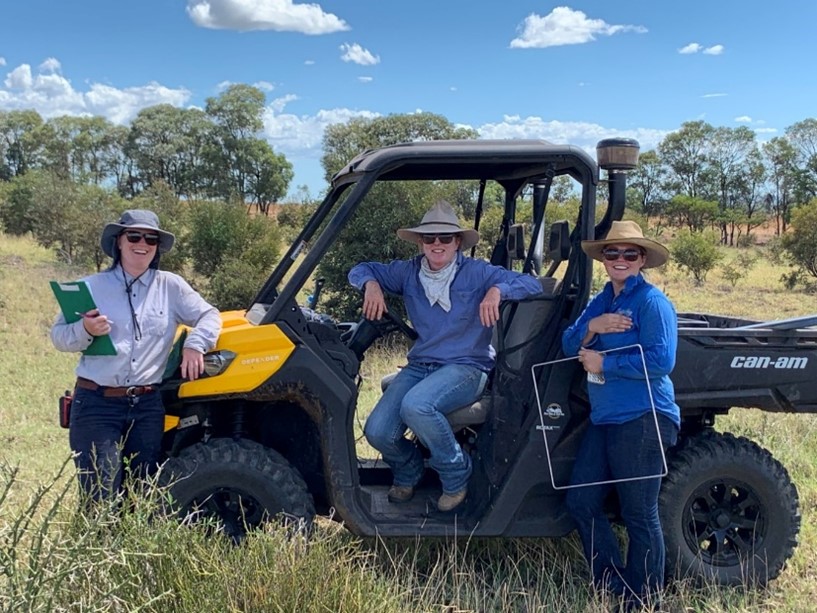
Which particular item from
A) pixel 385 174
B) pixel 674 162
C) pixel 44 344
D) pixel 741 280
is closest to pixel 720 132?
pixel 674 162

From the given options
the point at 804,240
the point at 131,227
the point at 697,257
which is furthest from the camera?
the point at 697,257

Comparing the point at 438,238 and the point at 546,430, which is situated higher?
the point at 438,238

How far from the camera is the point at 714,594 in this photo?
3.83 metres

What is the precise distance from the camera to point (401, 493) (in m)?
4.14

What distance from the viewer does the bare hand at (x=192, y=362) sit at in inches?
144

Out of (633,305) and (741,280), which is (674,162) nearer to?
(741,280)

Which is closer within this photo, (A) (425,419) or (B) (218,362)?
(B) (218,362)

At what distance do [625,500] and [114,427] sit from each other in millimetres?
2398

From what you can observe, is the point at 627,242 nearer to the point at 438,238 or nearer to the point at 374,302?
the point at 438,238

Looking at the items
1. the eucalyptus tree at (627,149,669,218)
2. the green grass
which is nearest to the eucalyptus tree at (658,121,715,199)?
the eucalyptus tree at (627,149,669,218)

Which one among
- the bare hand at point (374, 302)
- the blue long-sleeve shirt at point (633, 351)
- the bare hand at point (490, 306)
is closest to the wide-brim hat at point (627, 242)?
the blue long-sleeve shirt at point (633, 351)

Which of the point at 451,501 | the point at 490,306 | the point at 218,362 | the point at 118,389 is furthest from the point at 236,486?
the point at 490,306

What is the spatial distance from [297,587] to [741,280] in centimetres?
2230

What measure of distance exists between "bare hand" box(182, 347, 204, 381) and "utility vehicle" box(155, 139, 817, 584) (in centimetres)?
7
